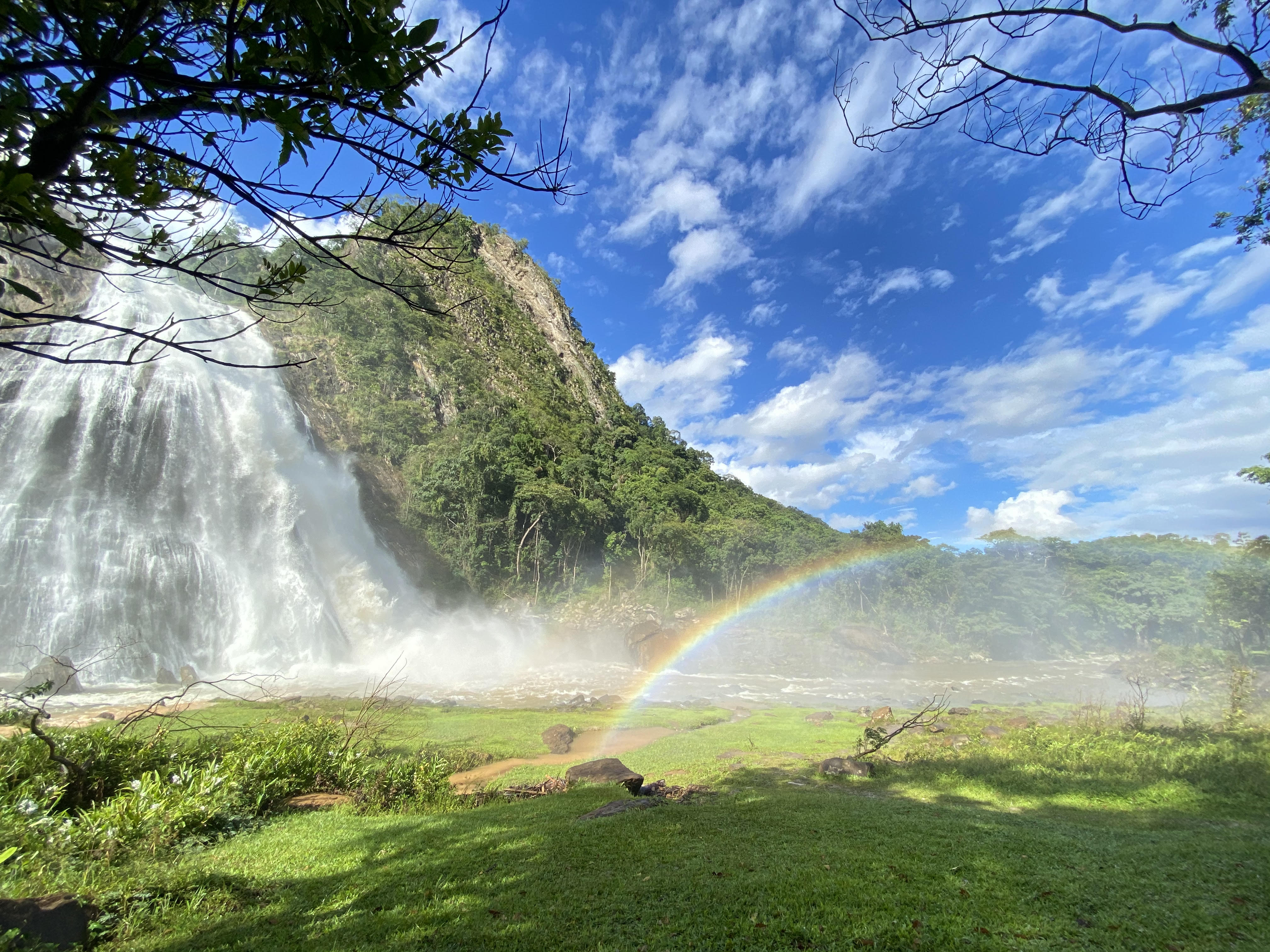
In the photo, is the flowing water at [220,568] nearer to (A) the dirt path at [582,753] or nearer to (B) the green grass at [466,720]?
(B) the green grass at [466,720]

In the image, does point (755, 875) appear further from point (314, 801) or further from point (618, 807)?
point (314, 801)

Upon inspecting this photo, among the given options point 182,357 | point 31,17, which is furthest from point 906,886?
point 182,357

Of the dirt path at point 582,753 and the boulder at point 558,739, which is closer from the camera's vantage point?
the dirt path at point 582,753

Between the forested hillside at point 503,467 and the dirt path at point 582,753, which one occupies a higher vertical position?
the forested hillside at point 503,467

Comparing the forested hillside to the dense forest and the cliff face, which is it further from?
the cliff face

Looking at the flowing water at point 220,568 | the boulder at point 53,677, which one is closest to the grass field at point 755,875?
the flowing water at point 220,568

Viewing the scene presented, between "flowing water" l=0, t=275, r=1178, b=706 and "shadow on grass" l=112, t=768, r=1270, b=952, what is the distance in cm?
1742

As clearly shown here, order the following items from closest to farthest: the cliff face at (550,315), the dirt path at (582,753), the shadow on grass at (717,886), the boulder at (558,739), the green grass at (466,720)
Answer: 1. the shadow on grass at (717,886)
2. the dirt path at (582,753)
3. the green grass at (466,720)
4. the boulder at (558,739)
5. the cliff face at (550,315)

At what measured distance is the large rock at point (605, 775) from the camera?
8789 mm

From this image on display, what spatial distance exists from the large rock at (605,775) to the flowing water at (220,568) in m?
13.5

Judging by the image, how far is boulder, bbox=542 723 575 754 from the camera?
13.5 metres

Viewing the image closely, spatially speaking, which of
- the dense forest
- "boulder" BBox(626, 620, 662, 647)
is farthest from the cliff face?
"boulder" BBox(626, 620, 662, 647)

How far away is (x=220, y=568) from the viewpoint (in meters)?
26.7

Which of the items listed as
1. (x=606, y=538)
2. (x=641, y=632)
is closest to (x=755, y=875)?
(x=641, y=632)
